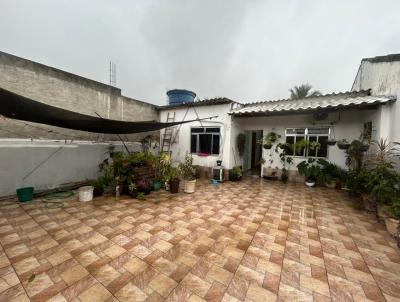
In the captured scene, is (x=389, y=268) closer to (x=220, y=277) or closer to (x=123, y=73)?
(x=220, y=277)

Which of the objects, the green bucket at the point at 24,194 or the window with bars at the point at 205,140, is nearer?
the green bucket at the point at 24,194

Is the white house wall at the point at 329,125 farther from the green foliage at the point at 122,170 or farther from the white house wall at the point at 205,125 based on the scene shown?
the green foliage at the point at 122,170

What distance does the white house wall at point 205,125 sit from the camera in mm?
6613

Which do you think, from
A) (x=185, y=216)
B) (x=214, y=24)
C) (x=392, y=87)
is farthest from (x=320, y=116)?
(x=185, y=216)

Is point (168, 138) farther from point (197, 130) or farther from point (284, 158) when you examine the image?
point (284, 158)

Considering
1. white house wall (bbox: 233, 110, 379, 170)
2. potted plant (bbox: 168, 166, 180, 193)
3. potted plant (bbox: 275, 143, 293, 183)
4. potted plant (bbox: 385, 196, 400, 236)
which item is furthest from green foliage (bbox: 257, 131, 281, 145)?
potted plant (bbox: 385, 196, 400, 236)

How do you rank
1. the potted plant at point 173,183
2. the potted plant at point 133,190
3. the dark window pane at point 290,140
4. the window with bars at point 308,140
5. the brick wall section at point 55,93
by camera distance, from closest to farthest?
the brick wall section at point 55,93, the potted plant at point 133,190, the potted plant at point 173,183, the window with bars at point 308,140, the dark window pane at point 290,140

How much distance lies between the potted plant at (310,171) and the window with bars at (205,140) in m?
3.09

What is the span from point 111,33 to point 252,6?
4700 mm

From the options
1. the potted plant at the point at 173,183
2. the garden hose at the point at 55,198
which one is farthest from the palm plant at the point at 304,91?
the garden hose at the point at 55,198

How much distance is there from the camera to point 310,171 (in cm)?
588

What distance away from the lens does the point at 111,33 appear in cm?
586

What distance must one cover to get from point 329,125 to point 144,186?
6.42m

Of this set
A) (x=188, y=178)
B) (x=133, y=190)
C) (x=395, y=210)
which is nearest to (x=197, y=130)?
(x=188, y=178)
